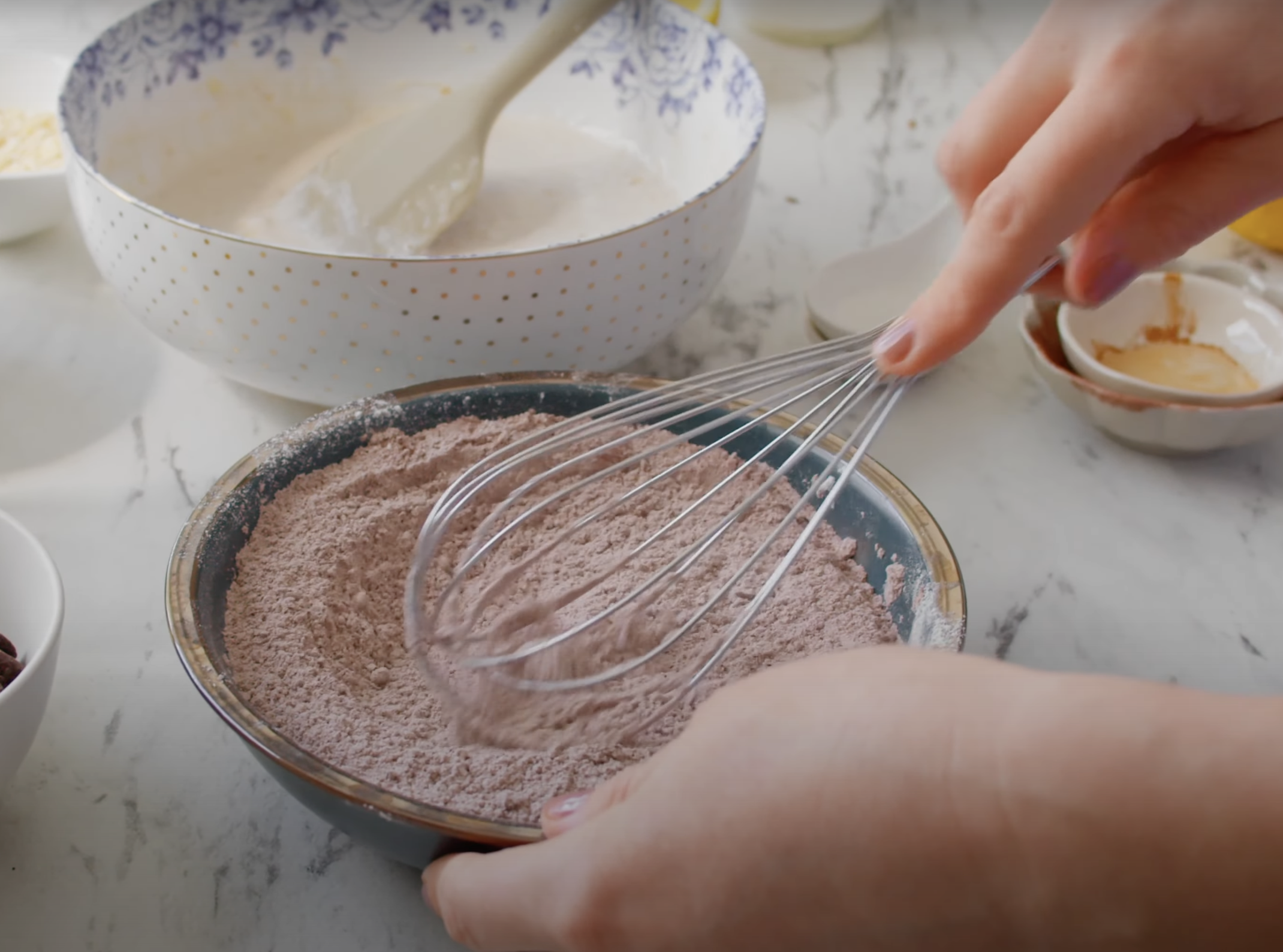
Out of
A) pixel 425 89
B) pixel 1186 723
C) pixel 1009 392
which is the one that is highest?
pixel 1186 723

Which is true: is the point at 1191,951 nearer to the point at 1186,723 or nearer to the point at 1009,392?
the point at 1186,723

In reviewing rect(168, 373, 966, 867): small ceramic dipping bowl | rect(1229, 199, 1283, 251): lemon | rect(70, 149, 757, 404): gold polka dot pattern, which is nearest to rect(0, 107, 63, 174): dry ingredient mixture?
rect(70, 149, 757, 404): gold polka dot pattern

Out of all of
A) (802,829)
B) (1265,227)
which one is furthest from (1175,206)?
(1265,227)

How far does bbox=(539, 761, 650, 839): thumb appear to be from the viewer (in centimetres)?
38

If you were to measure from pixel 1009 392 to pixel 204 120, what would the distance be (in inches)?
27.8

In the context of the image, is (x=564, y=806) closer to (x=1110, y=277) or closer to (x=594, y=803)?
(x=594, y=803)

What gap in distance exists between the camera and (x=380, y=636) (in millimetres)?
553

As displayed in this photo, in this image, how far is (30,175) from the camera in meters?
0.82

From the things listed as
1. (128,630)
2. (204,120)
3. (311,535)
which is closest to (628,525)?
(311,535)

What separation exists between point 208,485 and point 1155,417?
63 centimetres

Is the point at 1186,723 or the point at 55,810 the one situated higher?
the point at 1186,723

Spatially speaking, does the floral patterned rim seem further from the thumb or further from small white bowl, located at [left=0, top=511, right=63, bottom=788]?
the thumb

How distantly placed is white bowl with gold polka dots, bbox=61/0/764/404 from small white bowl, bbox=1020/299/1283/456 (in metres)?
0.25

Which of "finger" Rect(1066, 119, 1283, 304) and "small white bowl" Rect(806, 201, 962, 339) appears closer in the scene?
"finger" Rect(1066, 119, 1283, 304)
